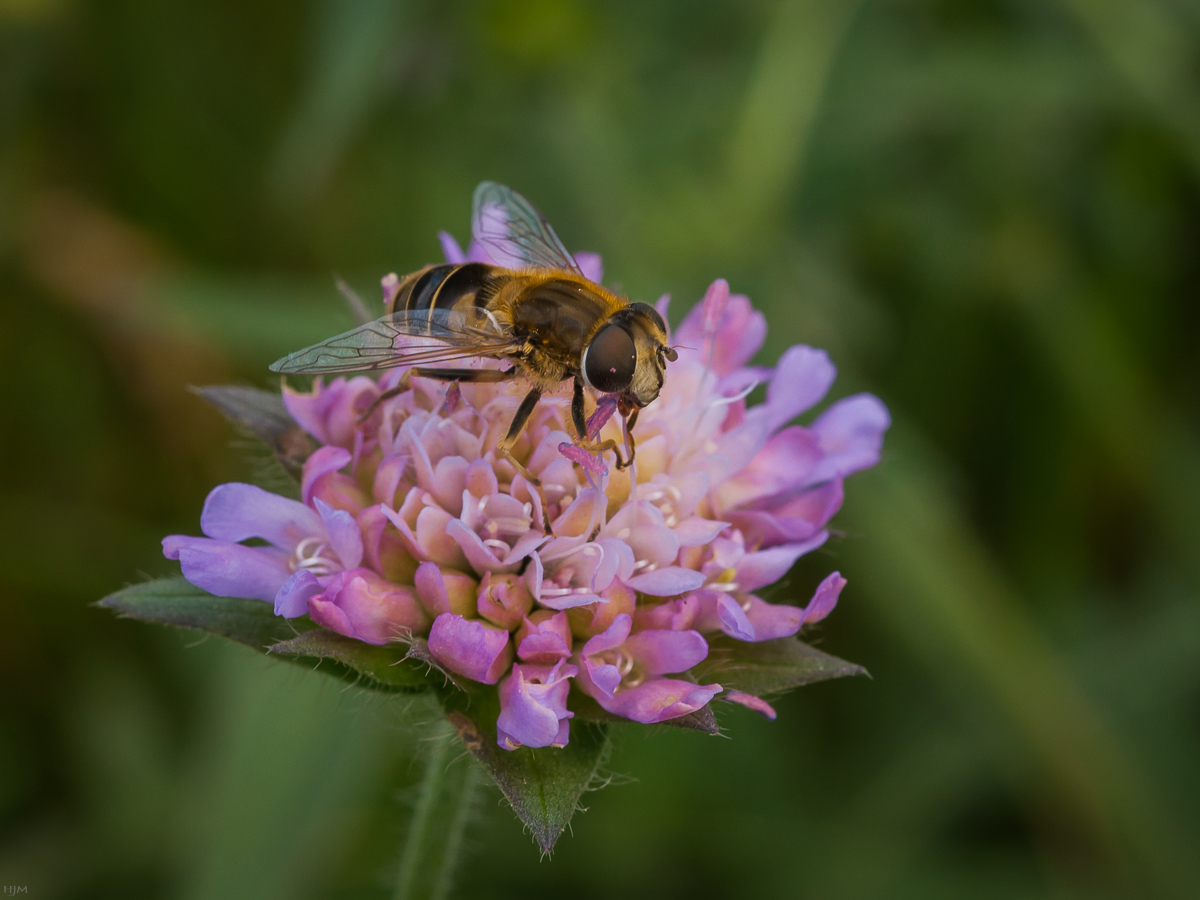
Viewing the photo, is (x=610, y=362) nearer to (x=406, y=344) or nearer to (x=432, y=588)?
(x=406, y=344)

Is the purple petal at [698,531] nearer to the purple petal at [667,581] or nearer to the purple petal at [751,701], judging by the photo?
the purple petal at [667,581]

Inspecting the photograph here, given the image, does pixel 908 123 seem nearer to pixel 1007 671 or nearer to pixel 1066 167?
pixel 1066 167

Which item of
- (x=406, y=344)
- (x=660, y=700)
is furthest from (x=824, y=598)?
(x=406, y=344)

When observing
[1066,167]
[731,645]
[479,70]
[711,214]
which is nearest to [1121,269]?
[1066,167]

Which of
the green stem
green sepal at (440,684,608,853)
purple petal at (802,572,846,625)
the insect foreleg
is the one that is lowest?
the green stem

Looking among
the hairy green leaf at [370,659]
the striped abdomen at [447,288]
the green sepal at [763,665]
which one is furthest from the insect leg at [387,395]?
the green sepal at [763,665]

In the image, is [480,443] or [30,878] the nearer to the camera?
[480,443]

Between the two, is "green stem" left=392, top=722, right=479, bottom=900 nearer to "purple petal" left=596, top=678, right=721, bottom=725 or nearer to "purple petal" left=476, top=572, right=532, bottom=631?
"purple petal" left=476, top=572, right=532, bottom=631

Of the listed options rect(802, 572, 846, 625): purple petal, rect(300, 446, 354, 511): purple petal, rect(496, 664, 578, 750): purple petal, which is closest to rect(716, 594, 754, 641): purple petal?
rect(802, 572, 846, 625): purple petal
